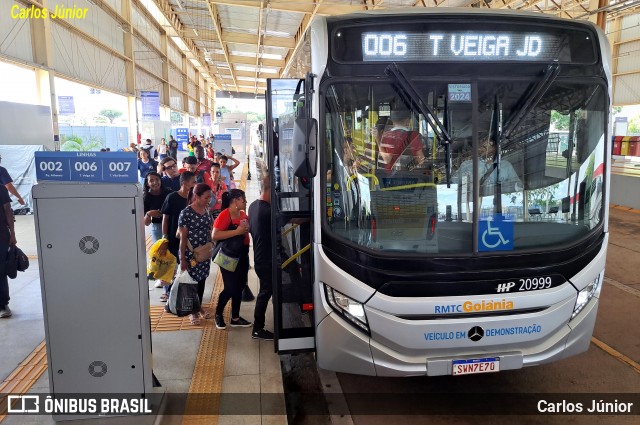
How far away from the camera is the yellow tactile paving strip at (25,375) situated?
3714 mm

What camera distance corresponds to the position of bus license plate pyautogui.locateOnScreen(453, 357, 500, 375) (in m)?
3.28

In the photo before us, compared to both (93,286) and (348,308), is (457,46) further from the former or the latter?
(93,286)

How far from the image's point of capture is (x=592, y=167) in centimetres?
356

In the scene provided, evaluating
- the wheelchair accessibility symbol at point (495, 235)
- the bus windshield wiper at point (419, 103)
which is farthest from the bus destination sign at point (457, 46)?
the wheelchair accessibility symbol at point (495, 235)

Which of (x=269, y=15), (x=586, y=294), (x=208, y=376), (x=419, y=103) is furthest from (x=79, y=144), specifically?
(x=586, y=294)

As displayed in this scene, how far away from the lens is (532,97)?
3312 millimetres

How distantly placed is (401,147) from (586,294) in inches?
72.8

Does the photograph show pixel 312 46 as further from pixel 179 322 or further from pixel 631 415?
pixel 631 415

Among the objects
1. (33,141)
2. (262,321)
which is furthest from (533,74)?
(33,141)

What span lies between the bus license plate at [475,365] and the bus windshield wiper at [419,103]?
1394mm

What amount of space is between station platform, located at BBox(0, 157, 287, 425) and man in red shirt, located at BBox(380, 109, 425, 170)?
82.2 inches

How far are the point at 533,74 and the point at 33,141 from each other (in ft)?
40.1

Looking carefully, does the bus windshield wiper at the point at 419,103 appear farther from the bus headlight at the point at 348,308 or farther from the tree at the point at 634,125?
the tree at the point at 634,125

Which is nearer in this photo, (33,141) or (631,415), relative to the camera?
(631,415)
